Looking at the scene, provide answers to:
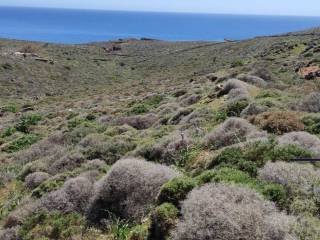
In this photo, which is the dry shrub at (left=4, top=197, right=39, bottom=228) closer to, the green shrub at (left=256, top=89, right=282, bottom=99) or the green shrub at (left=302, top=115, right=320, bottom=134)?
the green shrub at (left=302, top=115, right=320, bottom=134)

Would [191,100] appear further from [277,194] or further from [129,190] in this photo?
[277,194]

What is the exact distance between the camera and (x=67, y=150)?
53.3 feet

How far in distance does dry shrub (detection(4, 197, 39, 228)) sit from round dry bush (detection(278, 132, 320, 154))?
5.37 m

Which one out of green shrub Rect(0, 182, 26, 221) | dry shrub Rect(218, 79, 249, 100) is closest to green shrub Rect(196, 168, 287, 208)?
green shrub Rect(0, 182, 26, 221)

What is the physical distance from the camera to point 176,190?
8570 millimetres

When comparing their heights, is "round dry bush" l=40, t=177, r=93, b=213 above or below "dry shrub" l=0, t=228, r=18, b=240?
above

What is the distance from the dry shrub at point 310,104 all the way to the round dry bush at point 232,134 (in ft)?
9.51

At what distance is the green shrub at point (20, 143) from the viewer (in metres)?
20.5

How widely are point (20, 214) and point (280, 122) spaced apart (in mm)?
6467

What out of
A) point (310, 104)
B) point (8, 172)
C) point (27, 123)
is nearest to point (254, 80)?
point (310, 104)

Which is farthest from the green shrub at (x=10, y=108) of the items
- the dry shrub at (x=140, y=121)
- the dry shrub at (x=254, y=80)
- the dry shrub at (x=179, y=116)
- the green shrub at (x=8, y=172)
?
the dry shrub at (x=179, y=116)

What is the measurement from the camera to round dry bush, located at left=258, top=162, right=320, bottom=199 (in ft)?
26.1

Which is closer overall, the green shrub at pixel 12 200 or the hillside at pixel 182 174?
the hillside at pixel 182 174

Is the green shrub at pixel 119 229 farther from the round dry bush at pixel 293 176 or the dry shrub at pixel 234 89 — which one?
the dry shrub at pixel 234 89
